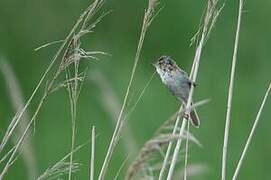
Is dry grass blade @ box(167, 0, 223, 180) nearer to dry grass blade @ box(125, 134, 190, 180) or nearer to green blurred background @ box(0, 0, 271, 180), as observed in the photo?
dry grass blade @ box(125, 134, 190, 180)

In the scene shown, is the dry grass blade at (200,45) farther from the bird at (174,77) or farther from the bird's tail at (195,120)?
the bird's tail at (195,120)

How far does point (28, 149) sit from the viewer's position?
3887mm

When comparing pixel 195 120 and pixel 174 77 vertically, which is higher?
pixel 174 77

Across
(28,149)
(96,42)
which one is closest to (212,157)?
(96,42)

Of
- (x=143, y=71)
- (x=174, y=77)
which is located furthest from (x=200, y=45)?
(x=143, y=71)

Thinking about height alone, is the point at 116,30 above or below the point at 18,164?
above

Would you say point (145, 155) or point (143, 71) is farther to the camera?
point (143, 71)

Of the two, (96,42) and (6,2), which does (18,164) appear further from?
(6,2)

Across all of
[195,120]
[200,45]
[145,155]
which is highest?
[200,45]

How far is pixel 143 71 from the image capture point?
7.67 meters

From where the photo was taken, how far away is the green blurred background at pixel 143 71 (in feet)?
21.3

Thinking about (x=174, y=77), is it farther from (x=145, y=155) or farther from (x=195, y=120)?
(x=145, y=155)

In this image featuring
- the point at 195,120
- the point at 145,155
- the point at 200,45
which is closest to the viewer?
the point at 145,155

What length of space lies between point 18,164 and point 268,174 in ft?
5.52
